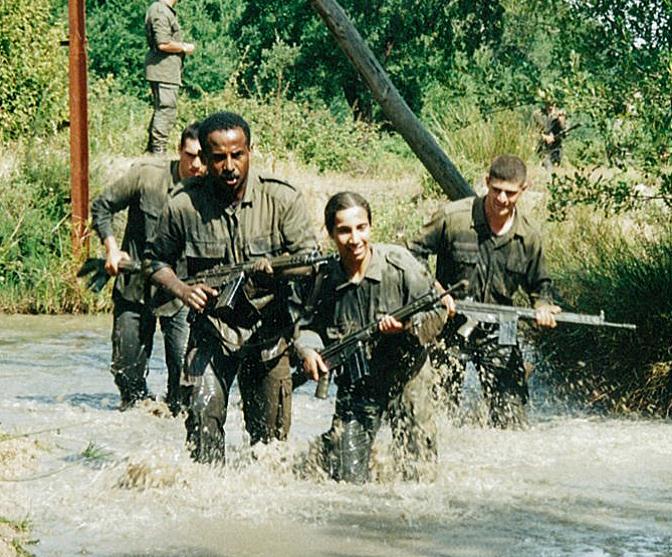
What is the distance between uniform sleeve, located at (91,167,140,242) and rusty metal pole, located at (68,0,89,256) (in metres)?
5.15

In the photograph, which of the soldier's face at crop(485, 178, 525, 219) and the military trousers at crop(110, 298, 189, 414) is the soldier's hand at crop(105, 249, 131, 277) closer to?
the military trousers at crop(110, 298, 189, 414)

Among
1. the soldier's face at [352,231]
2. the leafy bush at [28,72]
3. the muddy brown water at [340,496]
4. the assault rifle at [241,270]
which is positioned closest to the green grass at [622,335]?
the muddy brown water at [340,496]

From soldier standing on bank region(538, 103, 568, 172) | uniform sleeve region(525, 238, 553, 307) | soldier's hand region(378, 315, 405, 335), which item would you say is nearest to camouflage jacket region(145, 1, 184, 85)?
soldier standing on bank region(538, 103, 568, 172)

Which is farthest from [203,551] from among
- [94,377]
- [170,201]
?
[94,377]

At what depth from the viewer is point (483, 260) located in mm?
9266

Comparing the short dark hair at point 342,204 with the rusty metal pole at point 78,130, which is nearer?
the short dark hair at point 342,204

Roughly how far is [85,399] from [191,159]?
8.21ft

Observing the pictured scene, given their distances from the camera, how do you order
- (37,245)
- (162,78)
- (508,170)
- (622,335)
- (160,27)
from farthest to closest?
(162,78) < (160,27) < (37,245) < (622,335) < (508,170)

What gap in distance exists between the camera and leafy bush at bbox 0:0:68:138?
2067cm

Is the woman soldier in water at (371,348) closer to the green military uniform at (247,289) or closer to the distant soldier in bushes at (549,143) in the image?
the green military uniform at (247,289)

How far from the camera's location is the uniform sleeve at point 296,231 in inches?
299

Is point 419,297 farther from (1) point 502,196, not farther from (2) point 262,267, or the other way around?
(1) point 502,196

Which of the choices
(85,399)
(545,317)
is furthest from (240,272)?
(85,399)

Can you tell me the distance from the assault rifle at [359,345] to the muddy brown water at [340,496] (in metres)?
0.57
